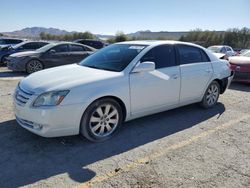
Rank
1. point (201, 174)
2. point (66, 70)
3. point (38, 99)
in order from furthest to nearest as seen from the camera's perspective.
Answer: point (66, 70), point (38, 99), point (201, 174)

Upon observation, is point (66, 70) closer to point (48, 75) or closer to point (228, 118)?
point (48, 75)

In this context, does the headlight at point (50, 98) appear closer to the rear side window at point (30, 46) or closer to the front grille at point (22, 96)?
the front grille at point (22, 96)

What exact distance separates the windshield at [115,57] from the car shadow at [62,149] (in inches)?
45.0

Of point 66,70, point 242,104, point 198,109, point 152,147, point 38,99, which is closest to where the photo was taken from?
→ point 38,99

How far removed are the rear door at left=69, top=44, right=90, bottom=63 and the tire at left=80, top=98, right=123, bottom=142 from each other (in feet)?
27.1

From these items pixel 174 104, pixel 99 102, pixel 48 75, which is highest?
pixel 48 75

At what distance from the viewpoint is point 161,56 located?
5254 mm

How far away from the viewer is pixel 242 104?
6996 millimetres

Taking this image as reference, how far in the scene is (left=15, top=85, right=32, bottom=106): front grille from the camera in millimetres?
4061

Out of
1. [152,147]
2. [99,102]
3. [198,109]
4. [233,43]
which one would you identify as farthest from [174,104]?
[233,43]

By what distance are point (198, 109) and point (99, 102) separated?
2951 mm

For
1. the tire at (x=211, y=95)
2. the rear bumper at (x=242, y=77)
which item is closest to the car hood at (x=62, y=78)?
the tire at (x=211, y=95)

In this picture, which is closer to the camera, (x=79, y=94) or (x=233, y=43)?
(x=79, y=94)

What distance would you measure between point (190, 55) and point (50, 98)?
323 centimetres
